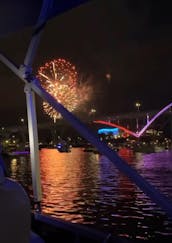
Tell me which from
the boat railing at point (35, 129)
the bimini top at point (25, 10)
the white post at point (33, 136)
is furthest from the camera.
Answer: the white post at point (33, 136)

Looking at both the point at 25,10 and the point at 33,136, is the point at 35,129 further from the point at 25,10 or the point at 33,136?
the point at 25,10

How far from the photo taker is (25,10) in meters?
6.57

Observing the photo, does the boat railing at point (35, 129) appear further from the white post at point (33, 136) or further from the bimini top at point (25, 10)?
the bimini top at point (25, 10)

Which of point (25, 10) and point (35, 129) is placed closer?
point (25, 10)

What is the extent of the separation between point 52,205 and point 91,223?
7046 millimetres

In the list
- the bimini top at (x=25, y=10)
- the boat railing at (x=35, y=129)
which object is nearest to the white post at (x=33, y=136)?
the boat railing at (x=35, y=129)

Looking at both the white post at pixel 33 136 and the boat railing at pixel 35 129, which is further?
the white post at pixel 33 136

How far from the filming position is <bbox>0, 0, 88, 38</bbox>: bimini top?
6363 millimetres

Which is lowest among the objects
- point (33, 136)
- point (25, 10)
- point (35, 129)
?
point (33, 136)

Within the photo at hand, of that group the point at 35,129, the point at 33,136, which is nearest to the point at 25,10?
the point at 35,129

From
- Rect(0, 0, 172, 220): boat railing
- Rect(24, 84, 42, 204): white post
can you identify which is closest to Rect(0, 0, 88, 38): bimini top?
Rect(0, 0, 172, 220): boat railing

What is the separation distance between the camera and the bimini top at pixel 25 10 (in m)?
6.36

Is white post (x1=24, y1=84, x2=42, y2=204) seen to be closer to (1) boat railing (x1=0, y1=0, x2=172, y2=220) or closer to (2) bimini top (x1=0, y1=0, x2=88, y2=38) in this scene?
(1) boat railing (x1=0, y1=0, x2=172, y2=220)

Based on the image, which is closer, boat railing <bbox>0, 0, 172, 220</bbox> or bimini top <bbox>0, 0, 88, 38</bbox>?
boat railing <bbox>0, 0, 172, 220</bbox>
